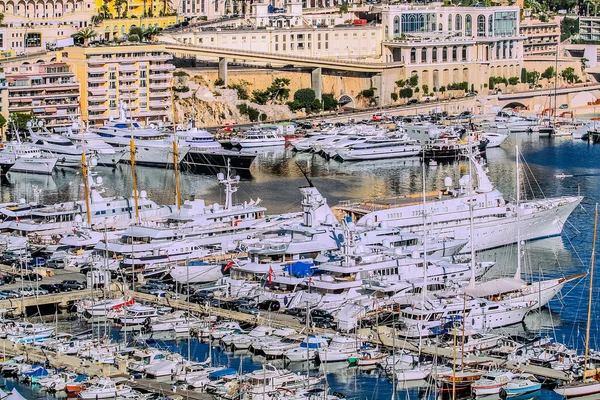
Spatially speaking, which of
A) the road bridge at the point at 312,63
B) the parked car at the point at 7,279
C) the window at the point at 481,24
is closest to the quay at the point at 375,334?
the parked car at the point at 7,279

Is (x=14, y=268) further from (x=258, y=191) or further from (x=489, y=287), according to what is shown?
(x=258, y=191)

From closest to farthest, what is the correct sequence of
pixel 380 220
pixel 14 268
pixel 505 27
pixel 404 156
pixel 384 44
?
1. pixel 14 268
2. pixel 380 220
3. pixel 404 156
4. pixel 384 44
5. pixel 505 27

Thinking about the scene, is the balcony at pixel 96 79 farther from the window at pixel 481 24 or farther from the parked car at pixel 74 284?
the parked car at pixel 74 284

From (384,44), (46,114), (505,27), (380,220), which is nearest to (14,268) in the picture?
(380,220)

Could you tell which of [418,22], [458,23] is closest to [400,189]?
[418,22]

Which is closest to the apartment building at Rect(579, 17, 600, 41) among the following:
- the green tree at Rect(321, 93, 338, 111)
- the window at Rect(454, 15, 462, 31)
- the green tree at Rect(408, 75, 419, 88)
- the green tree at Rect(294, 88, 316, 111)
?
the window at Rect(454, 15, 462, 31)

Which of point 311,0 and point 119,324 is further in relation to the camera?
point 311,0

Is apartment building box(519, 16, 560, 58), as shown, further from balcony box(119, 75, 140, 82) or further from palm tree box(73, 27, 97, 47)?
balcony box(119, 75, 140, 82)
